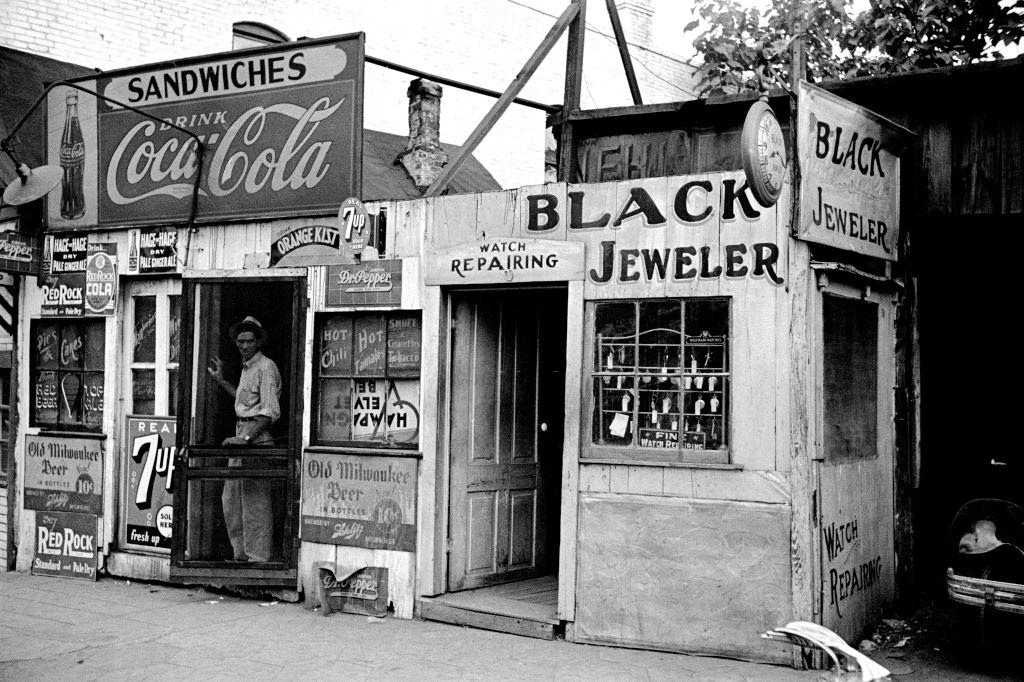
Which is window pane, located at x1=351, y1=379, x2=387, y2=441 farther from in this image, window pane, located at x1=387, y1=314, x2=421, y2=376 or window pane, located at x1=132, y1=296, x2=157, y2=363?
window pane, located at x1=132, y1=296, x2=157, y2=363

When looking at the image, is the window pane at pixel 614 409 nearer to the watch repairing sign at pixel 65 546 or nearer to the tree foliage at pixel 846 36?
the watch repairing sign at pixel 65 546

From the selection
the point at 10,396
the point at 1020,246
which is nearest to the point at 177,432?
the point at 10,396

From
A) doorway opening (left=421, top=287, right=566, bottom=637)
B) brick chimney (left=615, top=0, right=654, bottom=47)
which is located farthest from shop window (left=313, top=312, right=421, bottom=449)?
brick chimney (left=615, top=0, right=654, bottom=47)

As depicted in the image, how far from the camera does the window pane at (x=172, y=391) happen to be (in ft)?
30.8

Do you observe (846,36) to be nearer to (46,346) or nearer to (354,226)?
(354,226)

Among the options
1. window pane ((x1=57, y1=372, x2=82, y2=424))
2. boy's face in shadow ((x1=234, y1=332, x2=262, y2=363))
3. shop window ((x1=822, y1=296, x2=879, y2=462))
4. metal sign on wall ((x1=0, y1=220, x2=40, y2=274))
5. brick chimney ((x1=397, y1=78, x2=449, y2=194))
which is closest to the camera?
shop window ((x1=822, y1=296, x2=879, y2=462))

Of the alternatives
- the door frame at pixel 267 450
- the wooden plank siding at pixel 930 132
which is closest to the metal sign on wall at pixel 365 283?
the door frame at pixel 267 450

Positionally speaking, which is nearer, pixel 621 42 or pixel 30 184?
pixel 30 184

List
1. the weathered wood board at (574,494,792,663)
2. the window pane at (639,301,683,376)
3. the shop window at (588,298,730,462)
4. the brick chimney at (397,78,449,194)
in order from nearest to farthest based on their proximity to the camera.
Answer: the weathered wood board at (574,494,792,663)
the shop window at (588,298,730,462)
the window pane at (639,301,683,376)
the brick chimney at (397,78,449,194)

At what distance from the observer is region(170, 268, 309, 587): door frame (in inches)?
339

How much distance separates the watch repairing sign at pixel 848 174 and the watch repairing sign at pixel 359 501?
357 centimetres

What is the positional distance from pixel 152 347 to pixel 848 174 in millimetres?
6248

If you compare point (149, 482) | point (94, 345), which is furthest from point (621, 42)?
point (149, 482)

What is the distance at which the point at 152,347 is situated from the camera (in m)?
9.59
